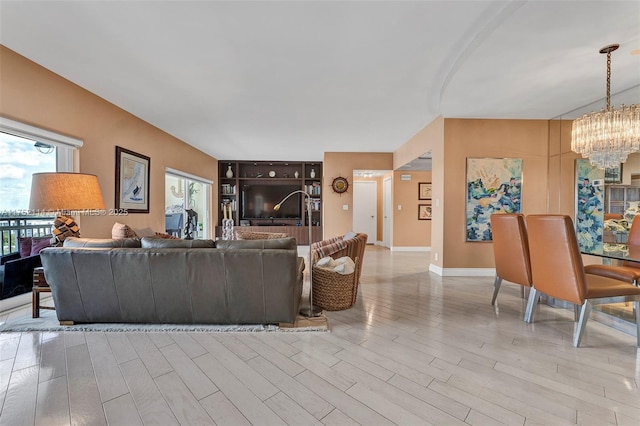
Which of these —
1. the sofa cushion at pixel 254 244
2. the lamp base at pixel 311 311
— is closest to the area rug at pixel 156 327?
the lamp base at pixel 311 311

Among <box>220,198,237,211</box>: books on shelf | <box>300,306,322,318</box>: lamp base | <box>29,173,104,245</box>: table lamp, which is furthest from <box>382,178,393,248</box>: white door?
<box>29,173,104,245</box>: table lamp

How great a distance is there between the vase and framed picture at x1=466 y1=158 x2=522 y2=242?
3.73ft

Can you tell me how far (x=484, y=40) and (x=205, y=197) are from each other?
6600mm

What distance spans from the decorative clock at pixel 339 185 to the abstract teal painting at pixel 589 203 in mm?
4135

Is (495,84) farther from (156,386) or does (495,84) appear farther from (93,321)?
(93,321)

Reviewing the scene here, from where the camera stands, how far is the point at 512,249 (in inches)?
108

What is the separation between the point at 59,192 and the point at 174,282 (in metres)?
1.30

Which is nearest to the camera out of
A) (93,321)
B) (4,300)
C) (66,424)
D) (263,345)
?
(66,424)

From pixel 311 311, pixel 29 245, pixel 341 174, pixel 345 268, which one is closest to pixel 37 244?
pixel 29 245

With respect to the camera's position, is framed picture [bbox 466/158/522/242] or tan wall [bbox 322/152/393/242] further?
tan wall [bbox 322/152/393/242]

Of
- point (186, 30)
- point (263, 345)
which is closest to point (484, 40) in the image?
point (186, 30)

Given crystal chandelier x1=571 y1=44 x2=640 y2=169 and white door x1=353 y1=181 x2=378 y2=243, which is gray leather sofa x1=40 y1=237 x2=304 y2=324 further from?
white door x1=353 y1=181 x2=378 y2=243

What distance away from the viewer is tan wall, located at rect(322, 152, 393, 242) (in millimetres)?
6699

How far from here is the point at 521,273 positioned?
266cm
